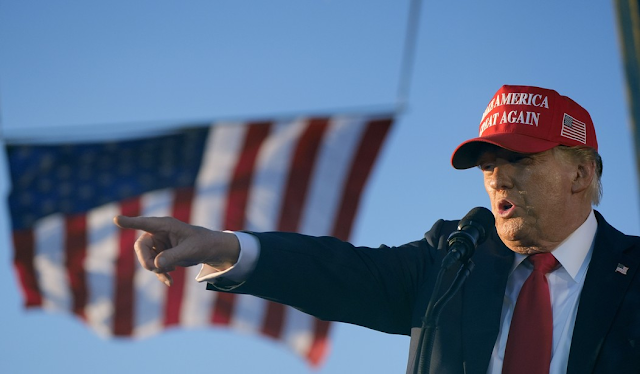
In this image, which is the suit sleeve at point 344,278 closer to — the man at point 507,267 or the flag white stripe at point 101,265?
the man at point 507,267

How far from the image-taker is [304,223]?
30.7 ft

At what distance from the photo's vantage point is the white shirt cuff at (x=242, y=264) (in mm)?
2930

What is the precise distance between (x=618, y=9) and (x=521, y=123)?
69 cm

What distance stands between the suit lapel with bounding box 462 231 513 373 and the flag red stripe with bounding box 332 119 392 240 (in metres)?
5.68

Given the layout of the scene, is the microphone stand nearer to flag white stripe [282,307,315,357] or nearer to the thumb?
the thumb

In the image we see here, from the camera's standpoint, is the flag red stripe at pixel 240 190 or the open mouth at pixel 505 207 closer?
the open mouth at pixel 505 207

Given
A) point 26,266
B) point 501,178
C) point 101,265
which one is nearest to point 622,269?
point 501,178

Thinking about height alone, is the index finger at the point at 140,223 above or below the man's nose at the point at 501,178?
below

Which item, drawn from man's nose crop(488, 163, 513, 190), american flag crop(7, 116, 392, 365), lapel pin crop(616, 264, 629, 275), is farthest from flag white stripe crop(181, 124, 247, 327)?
lapel pin crop(616, 264, 629, 275)

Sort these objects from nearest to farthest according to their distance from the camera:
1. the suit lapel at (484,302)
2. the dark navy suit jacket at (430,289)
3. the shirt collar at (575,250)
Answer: the dark navy suit jacket at (430,289) < the suit lapel at (484,302) < the shirt collar at (575,250)

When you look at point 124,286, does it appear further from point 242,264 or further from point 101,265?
point 242,264

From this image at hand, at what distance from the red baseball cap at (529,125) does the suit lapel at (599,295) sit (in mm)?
397

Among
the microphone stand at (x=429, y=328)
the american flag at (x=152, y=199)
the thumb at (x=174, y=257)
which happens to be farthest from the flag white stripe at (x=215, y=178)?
the microphone stand at (x=429, y=328)

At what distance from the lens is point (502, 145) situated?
3.29 m
